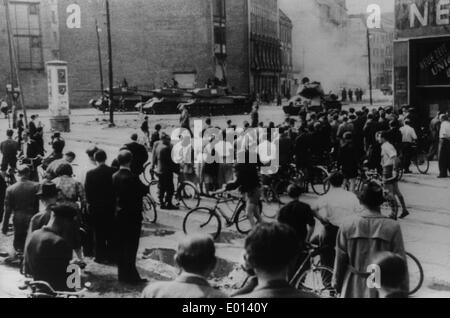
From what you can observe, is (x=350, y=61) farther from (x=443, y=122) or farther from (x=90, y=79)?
(x=443, y=122)

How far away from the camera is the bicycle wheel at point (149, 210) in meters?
11.7

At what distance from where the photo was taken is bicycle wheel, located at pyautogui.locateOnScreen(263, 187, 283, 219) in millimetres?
12480

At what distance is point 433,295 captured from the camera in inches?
288

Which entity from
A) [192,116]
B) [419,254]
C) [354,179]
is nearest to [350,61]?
[192,116]

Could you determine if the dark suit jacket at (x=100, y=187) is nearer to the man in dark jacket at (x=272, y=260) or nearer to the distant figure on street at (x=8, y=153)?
the man in dark jacket at (x=272, y=260)

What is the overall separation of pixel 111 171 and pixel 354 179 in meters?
5.71

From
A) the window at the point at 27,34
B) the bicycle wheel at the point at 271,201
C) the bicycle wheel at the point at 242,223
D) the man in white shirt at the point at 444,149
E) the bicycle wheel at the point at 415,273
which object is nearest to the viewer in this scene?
the bicycle wheel at the point at 415,273

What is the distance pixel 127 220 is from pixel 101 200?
3.19 feet

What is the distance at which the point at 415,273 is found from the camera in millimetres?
7262

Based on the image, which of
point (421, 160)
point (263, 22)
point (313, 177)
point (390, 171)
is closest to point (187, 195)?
point (313, 177)

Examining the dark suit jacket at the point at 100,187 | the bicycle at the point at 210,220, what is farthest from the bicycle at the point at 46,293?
the bicycle at the point at 210,220

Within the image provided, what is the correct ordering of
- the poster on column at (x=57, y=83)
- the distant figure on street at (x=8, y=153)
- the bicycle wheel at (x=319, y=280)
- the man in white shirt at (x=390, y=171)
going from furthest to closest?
the poster on column at (x=57, y=83) < the distant figure on street at (x=8, y=153) < the man in white shirt at (x=390, y=171) < the bicycle wheel at (x=319, y=280)

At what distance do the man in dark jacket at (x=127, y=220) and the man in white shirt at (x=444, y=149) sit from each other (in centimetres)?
1022

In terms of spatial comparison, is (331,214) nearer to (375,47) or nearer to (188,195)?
(188,195)
